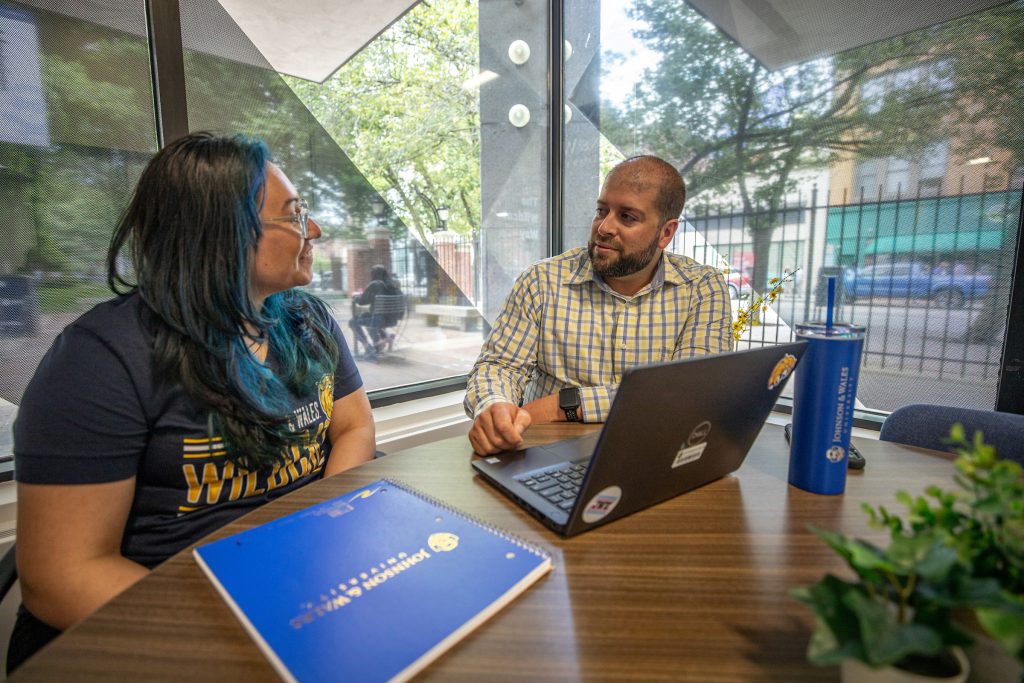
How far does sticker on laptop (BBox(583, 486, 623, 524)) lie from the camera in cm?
68

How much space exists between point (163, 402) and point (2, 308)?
1062mm

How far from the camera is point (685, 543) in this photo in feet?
2.25

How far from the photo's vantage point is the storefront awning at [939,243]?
1.68 m

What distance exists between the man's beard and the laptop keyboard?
90 cm

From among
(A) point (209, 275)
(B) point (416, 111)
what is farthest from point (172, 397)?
(B) point (416, 111)

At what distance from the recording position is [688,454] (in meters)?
0.76

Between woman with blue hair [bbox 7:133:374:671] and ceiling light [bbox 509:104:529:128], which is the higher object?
ceiling light [bbox 509:104:529:128]

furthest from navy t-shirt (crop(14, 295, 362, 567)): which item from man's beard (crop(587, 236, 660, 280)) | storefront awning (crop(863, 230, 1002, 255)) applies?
storefront awning (crop(863, 230, 1002, 255))

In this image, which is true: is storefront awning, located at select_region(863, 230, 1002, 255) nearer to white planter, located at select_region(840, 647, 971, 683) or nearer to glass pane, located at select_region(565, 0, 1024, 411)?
glass pane, located at select_region(565, 0, 1024, 411)

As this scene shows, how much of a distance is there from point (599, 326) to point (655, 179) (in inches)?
20.9

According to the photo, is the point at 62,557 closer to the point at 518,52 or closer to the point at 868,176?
the point at 868,176

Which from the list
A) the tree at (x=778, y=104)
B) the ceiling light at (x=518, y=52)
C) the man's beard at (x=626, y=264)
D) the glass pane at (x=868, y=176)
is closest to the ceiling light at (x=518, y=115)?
the ceiling light at (x=518, y=52)

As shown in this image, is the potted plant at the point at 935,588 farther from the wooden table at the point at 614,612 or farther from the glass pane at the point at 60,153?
the glass pane at the point at 60,153

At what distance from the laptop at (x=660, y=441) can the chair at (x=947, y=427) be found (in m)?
0.81
